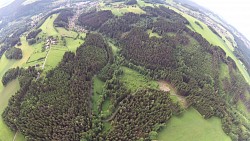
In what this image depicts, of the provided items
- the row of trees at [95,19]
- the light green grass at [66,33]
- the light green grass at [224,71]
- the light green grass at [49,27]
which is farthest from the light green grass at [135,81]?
the light green grass at [49,27]

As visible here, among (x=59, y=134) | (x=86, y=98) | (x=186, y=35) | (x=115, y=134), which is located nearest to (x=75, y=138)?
(x=59, y=134)

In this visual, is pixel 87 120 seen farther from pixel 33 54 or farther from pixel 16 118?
pixel 33 54

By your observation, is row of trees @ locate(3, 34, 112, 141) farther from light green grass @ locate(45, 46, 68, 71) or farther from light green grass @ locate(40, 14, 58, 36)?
light green grass @ locate(40, 14, 58, 36)

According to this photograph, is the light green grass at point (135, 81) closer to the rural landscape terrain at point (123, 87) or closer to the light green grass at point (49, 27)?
the rural landscape terrain at point (123, 87)

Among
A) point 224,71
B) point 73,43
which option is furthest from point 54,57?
point 224,71

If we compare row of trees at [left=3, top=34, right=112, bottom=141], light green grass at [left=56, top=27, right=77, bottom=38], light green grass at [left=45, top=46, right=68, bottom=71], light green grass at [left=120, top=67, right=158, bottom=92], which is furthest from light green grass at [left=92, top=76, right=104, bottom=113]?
light green grass at [left=56, top=27, right=77, bottom=38]
